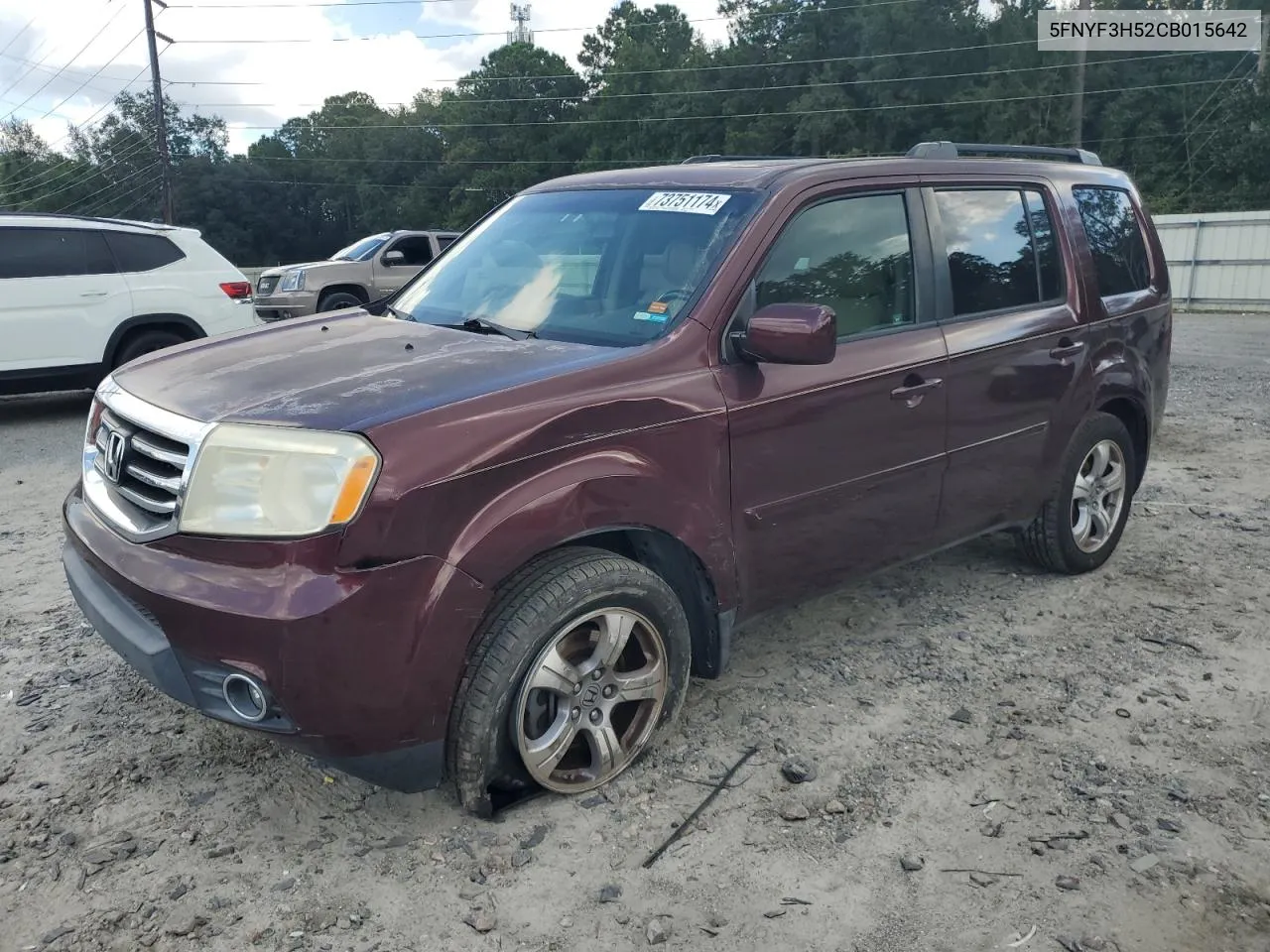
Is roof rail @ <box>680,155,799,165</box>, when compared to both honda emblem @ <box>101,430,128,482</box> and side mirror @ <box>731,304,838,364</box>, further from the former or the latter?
honda emblem @ <box>101,430,128,482</box>

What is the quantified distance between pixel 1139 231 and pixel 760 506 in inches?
118

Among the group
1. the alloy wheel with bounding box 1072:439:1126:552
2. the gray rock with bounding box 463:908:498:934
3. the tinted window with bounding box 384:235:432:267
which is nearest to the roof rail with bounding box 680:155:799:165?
the alloy wheel with bounding box 1072:439:1126:552

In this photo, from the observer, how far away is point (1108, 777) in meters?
3.12

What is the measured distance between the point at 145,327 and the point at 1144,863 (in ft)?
28.2

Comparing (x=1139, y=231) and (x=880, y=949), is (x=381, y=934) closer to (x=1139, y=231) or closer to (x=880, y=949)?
(x=880, y=949)

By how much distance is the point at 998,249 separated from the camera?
4141mm

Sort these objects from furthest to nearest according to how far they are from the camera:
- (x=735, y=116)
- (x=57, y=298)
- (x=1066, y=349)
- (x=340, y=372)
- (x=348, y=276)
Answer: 1. (x=735, y=116)
2. (x=348, y=276)
3. (x=57, y=298)
4. (x=1066, y=349)
5. (x=340, y=372)

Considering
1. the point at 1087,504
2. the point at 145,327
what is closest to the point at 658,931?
the point at 1087,504

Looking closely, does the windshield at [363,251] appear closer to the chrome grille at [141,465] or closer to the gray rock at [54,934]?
the chrome grille at [141,465]

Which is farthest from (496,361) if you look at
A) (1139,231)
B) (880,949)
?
(1139,231)

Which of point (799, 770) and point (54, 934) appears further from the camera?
point (799, 770)

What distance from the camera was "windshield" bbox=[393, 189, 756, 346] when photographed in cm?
326

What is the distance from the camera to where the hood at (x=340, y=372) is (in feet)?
8.63

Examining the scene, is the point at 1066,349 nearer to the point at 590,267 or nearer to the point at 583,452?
the point at 590,267
